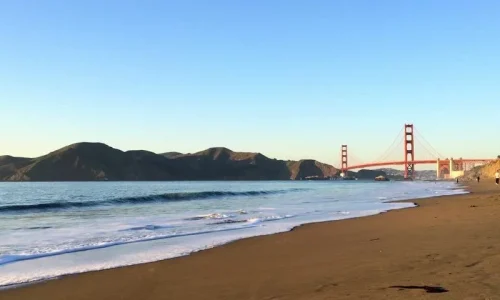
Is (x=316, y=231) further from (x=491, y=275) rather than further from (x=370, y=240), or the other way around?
(x=491, y=275)

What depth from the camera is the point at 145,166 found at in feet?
513

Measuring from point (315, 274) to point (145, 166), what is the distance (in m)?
154

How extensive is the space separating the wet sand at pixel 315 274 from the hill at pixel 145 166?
5572 inches

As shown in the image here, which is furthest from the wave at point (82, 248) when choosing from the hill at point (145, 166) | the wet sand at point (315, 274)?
the hill at point (145, 166)

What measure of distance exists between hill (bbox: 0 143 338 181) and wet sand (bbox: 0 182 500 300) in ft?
464

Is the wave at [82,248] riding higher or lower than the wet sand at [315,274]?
lower

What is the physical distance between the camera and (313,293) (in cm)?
473

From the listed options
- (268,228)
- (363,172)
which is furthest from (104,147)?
Answer: (268,228)

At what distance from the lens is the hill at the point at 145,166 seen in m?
142

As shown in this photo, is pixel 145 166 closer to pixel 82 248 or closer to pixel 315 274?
pixel 82 248

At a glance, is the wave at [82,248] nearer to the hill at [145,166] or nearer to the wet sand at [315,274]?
the wet sand at [315,274]

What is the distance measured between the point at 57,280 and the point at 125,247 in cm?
316

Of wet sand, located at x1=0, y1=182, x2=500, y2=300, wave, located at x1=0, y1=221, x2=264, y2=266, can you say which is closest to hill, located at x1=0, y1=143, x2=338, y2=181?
wave, located at x1=0, y1=221, x2=264, y2=266

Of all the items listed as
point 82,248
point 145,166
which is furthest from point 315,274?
point 145,166
